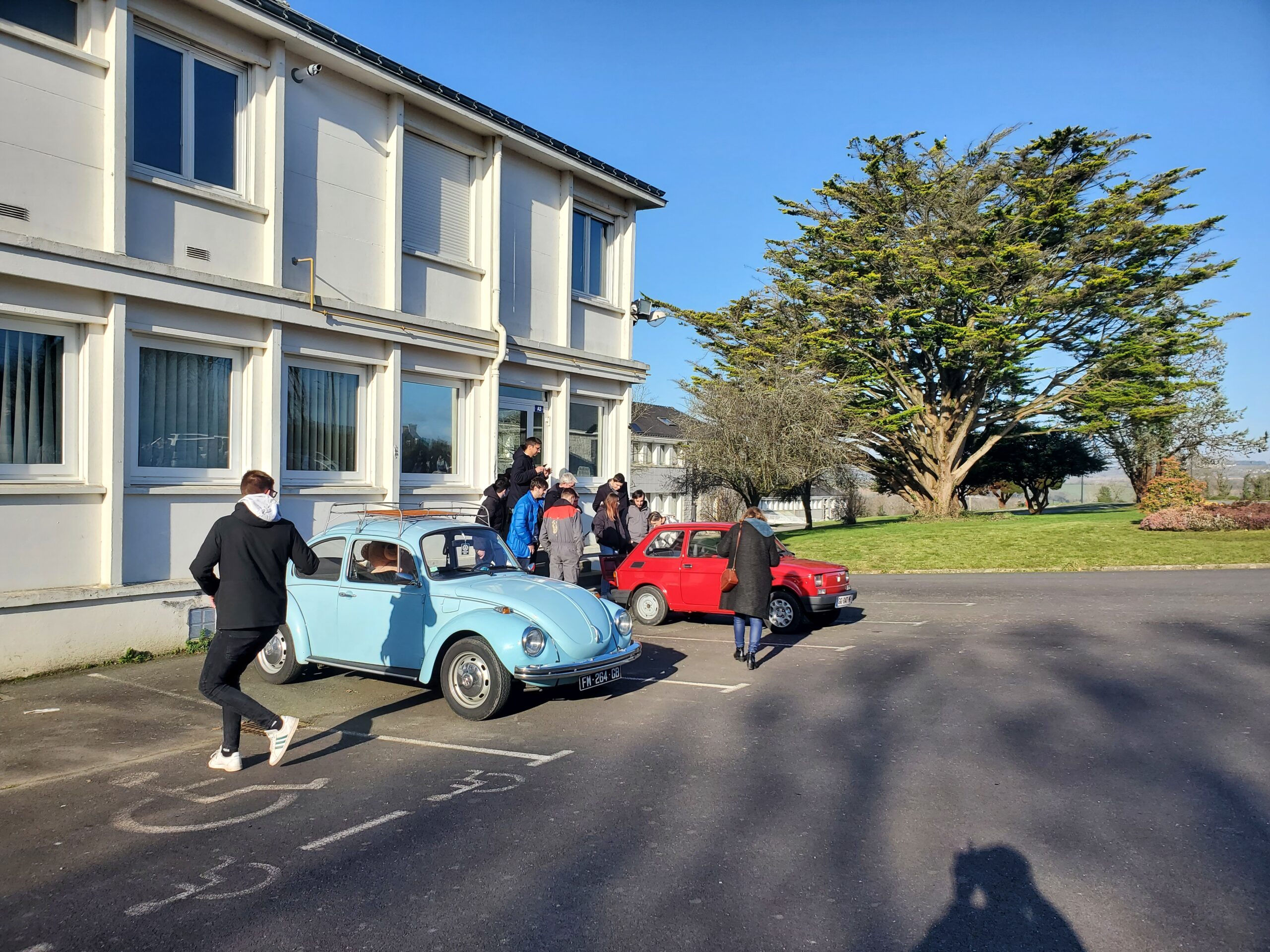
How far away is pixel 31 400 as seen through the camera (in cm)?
961

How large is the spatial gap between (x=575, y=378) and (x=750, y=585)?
7490 mm

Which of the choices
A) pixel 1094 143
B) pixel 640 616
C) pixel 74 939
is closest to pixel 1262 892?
pixel 74 939

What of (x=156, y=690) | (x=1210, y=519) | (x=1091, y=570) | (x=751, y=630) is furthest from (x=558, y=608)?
(x=1210, y=519)

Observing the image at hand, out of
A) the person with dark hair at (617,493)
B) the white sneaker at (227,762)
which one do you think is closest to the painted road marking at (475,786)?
the white sneaker at (227,762)

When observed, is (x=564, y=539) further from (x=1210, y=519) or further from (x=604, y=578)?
(x=1210, y=519)

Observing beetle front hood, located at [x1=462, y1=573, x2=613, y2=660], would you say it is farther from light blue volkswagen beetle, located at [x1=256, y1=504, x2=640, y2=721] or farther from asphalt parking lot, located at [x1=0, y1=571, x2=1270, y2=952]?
asphalt parking lot, located at [x1=0, y1=571, x2=1270, y2=952]

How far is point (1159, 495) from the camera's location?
101 ft

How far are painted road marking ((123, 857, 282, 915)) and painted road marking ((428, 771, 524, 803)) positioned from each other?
1262 mm

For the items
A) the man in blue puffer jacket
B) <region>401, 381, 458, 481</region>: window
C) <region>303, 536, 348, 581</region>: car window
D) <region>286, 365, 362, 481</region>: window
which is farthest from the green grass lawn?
<region>303, 536, 348, 581</region>: car window

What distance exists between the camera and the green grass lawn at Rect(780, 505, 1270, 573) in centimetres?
2267

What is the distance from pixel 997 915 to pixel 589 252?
49.1ft

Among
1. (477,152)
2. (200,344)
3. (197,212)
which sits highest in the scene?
(477,152)

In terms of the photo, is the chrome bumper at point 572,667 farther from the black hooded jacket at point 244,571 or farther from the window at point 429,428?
the window at point 429,428

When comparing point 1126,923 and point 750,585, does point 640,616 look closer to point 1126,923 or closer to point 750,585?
point 750,585
